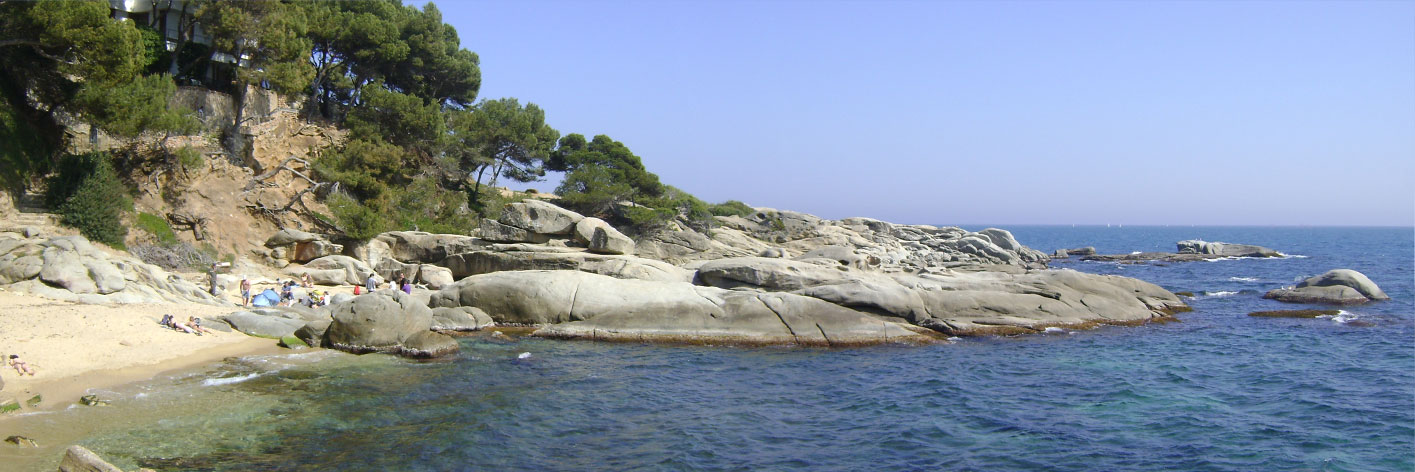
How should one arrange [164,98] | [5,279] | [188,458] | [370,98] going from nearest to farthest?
[188,458], [5,279], [164,98], [370,98]

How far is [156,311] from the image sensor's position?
19.8 metres

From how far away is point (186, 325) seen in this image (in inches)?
749

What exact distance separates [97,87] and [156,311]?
982cm

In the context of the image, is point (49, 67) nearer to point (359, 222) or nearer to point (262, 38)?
point (262, 38)

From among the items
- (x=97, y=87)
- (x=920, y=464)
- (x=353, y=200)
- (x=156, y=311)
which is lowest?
(x=920, y=464)

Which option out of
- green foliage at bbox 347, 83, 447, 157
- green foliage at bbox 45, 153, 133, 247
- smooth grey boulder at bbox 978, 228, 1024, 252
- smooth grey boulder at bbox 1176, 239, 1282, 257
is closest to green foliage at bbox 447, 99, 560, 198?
green foliage at bbox 347, 83, 447, 157

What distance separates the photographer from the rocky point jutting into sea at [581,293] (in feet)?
67.1

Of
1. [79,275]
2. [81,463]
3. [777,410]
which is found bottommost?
[777,410]

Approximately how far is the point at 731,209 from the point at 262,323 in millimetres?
42707

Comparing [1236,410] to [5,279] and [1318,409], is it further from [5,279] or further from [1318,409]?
[5,279]

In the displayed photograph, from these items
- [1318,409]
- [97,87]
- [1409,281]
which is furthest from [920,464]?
[1409,281]

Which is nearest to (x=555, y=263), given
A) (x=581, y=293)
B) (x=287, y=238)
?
(x=581, y=293)

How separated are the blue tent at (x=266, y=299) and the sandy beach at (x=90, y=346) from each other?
3038mm

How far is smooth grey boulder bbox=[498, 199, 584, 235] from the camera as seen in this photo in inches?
1252
